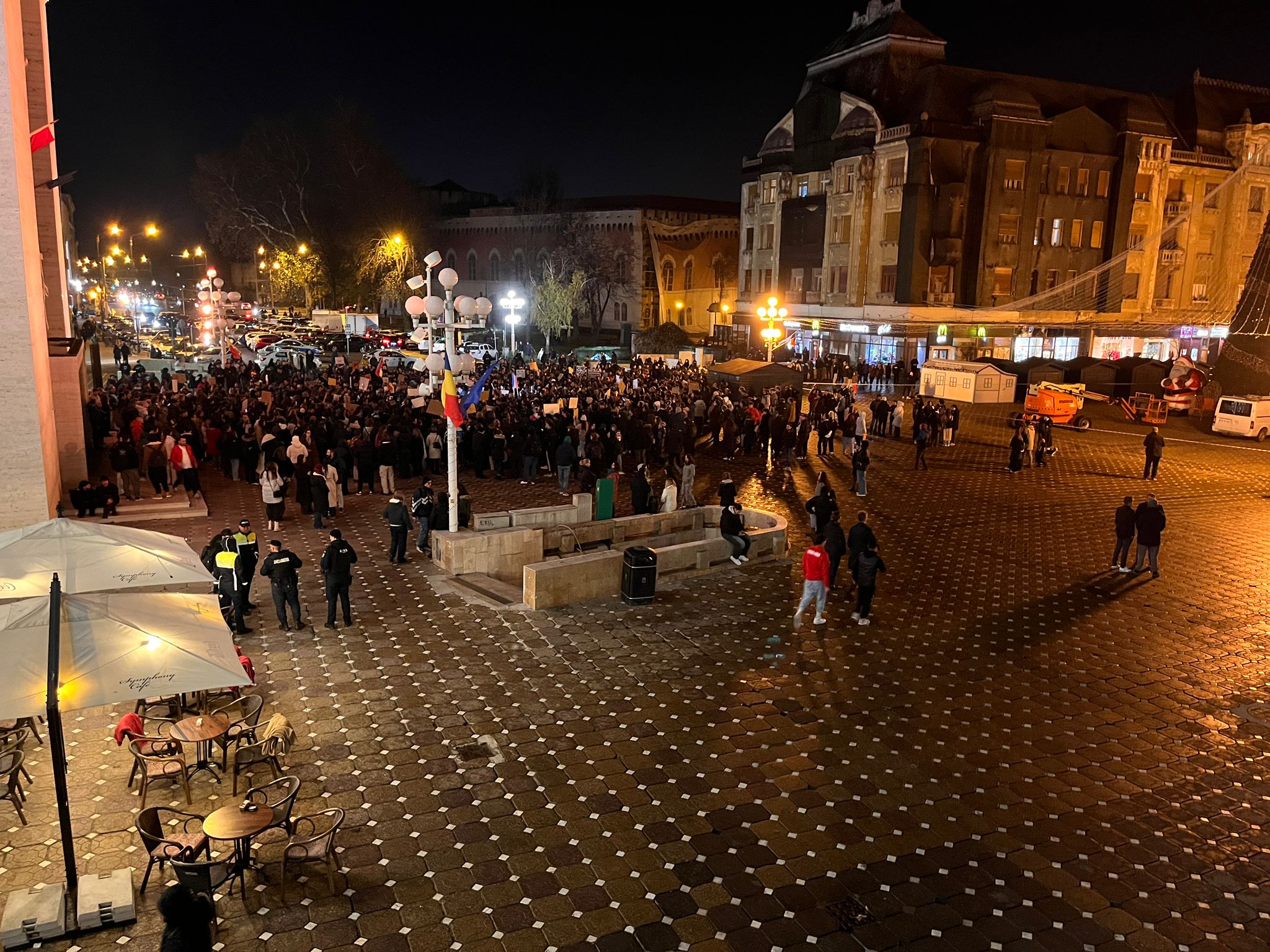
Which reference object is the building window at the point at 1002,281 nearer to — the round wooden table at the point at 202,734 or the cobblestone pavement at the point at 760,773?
the cobblestone pavement at the point at 760,773

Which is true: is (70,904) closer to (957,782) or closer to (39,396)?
(957,782)

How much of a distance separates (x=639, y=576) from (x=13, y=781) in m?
7.24

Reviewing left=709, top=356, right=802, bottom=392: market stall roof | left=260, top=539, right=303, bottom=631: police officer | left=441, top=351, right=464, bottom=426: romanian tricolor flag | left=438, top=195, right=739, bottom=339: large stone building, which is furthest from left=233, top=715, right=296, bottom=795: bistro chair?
left=438, top=195, right=739, bottom=339: large stone building

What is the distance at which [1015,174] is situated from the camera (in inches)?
1758

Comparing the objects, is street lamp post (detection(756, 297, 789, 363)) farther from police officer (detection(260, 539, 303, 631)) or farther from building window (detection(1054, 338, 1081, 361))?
police officer (detection(260, 539, 303, 631))

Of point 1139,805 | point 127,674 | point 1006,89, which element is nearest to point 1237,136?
point 1006,89

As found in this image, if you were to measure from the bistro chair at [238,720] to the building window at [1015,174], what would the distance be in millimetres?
45468

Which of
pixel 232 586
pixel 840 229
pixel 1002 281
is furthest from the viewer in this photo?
pixel 840 229

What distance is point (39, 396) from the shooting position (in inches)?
526

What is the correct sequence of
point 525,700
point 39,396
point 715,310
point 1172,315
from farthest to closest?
1. point 715,310
2. point 1172,315
3. point 39,396
4. point 525,700

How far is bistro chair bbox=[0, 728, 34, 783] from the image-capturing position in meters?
7.62

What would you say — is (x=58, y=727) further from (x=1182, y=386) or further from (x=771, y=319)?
(x=1182, y=386)

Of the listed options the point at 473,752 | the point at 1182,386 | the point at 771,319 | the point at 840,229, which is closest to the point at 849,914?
the point at 473,752

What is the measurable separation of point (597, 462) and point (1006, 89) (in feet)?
118
